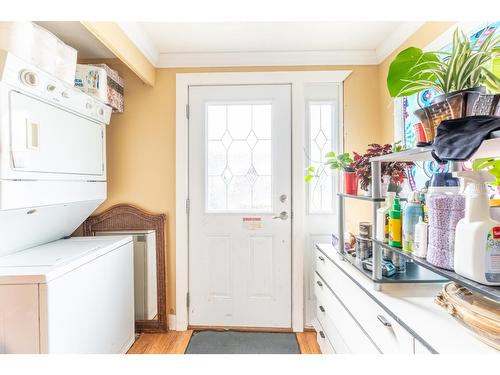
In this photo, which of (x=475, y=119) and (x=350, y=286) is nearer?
(x=475, y=119)

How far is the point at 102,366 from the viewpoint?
15.8 inches

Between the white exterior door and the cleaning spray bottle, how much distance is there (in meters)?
1.48

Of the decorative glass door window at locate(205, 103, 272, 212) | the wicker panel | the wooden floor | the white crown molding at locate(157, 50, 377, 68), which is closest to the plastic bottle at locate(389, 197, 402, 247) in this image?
the decorative glass door window at locate(205, 103, 272, 212)

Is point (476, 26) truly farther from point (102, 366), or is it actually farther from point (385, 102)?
point (102, 366)

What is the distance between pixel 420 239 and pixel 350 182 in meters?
0.72

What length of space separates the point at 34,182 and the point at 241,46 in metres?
1.67

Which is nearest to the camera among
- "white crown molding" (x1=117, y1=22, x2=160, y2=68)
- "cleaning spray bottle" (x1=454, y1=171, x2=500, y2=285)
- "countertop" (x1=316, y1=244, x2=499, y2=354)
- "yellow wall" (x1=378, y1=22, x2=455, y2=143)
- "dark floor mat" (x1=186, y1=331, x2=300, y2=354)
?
"cleaning spray bottle" (x1=454, y1=171, x2=500, y2=285)

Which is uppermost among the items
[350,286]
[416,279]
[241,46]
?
[241,46]

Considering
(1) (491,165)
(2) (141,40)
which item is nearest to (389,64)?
(1) (491,165)

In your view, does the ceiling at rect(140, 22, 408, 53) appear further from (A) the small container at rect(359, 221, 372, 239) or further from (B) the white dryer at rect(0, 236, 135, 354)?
(B) the white dryer at rect(0, 236, 135, 354)

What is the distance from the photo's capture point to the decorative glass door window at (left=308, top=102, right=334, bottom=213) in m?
2.16

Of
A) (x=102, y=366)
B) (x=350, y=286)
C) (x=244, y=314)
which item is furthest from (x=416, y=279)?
(x=244, y=314)

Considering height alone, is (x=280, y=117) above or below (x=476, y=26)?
below

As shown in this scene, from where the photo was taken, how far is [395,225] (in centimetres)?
103
